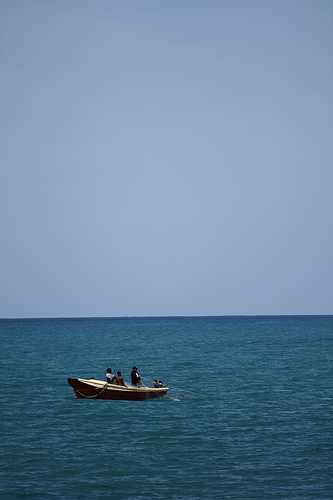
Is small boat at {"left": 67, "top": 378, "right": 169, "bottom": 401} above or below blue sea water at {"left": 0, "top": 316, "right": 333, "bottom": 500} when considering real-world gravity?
above

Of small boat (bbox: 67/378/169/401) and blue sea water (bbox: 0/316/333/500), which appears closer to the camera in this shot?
blue sea water (bbox: 0/316/333/500)

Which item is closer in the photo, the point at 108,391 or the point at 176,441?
the point at 176,441

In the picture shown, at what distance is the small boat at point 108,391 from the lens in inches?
1588

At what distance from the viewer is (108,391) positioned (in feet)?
133

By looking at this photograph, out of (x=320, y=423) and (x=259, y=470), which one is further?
(x=320, y=423)

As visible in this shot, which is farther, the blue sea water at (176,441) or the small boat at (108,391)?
the small boat at (108,391)

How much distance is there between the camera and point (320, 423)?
106 ft

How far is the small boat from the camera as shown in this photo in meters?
40.3

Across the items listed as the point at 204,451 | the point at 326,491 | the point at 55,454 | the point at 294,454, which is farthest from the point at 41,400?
the point at 326,491

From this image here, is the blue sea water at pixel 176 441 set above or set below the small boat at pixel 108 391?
below

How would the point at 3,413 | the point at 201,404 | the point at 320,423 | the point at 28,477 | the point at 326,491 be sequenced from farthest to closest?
the point at 201,404, the point at 3,413, the point at 320,423, the point at 28,477, the point at 326,491

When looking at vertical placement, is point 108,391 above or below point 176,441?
above

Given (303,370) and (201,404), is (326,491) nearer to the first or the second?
(201,404)

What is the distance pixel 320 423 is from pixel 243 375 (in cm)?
2374
